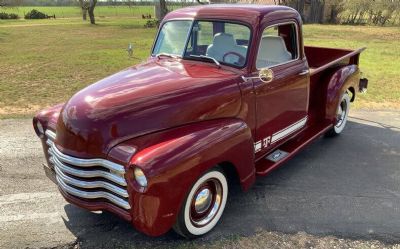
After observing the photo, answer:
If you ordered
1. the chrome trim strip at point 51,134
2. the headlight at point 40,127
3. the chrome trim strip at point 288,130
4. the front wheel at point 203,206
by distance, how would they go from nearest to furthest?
the front wheel at point 203,206 < the chrome trim strip at point 51,134 < the headlight at point 40,127 < the chrome trim strip at point 288,130

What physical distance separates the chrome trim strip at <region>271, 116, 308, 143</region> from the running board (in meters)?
0.14

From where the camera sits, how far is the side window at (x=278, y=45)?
4148mm

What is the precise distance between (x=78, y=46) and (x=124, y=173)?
17.4m

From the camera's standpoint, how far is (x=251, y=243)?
10.8 feet

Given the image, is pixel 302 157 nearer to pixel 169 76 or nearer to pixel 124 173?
pixel 169 76

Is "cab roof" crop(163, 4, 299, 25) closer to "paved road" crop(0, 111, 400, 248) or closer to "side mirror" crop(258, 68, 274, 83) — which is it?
"side mirror" crop(258, 68, 274, 83)

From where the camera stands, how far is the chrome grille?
9.37ft

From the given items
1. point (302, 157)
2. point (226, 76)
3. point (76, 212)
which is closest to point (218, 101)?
point (226, 76)

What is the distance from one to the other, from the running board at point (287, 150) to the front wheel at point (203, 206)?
61 centimetres

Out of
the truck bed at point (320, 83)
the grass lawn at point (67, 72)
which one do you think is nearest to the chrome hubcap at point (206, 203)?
the truck bed at point (320, 83)

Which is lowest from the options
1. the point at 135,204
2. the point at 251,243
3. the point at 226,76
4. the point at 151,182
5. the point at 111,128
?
the point at 251,243

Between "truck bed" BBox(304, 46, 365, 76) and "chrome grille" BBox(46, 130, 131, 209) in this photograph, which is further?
"truck bed" BBox(304, 46, 365, 76)

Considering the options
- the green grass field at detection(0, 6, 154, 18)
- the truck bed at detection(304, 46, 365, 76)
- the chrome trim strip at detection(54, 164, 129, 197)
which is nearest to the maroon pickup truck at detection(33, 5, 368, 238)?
the chrome trim strip at detection(54, 164, 129, 197)

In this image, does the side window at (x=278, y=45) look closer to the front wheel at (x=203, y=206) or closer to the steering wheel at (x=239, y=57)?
the steering wheel at (x=239, y=57)
